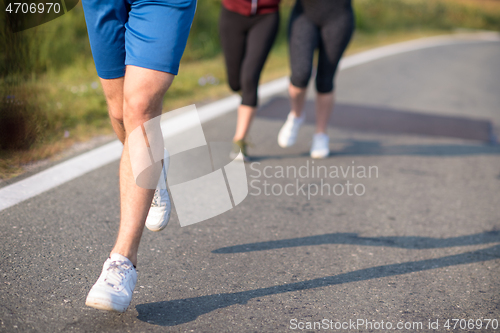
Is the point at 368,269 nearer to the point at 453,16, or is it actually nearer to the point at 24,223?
the point at 24,223

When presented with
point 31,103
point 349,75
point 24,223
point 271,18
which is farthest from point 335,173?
point 349,75

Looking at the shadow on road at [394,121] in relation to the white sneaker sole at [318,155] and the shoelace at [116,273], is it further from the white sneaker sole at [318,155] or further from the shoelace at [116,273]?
the shoelace at [116,273]

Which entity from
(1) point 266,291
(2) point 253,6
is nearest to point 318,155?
(2) point 253,6

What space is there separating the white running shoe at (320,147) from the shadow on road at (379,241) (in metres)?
1.39

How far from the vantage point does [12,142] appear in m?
3.53

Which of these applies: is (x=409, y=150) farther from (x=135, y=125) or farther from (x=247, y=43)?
(x=135, y=125)

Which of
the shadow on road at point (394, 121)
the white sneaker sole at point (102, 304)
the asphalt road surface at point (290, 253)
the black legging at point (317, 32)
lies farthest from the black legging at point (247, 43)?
the white sneaker sole at point (102, 304)

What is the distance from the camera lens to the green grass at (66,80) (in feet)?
12.3

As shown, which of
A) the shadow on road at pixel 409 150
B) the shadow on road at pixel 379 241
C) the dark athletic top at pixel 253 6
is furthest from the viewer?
the shadow on road at pixel 409 150

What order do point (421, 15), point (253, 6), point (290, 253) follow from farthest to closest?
point (421, 15) → point (253, 6) → point (290, 253)

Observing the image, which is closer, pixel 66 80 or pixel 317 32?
pixel 317 32

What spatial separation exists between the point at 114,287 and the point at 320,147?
8.64 ft

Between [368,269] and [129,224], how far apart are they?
1151 millimetres

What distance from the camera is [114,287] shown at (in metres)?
1.81
